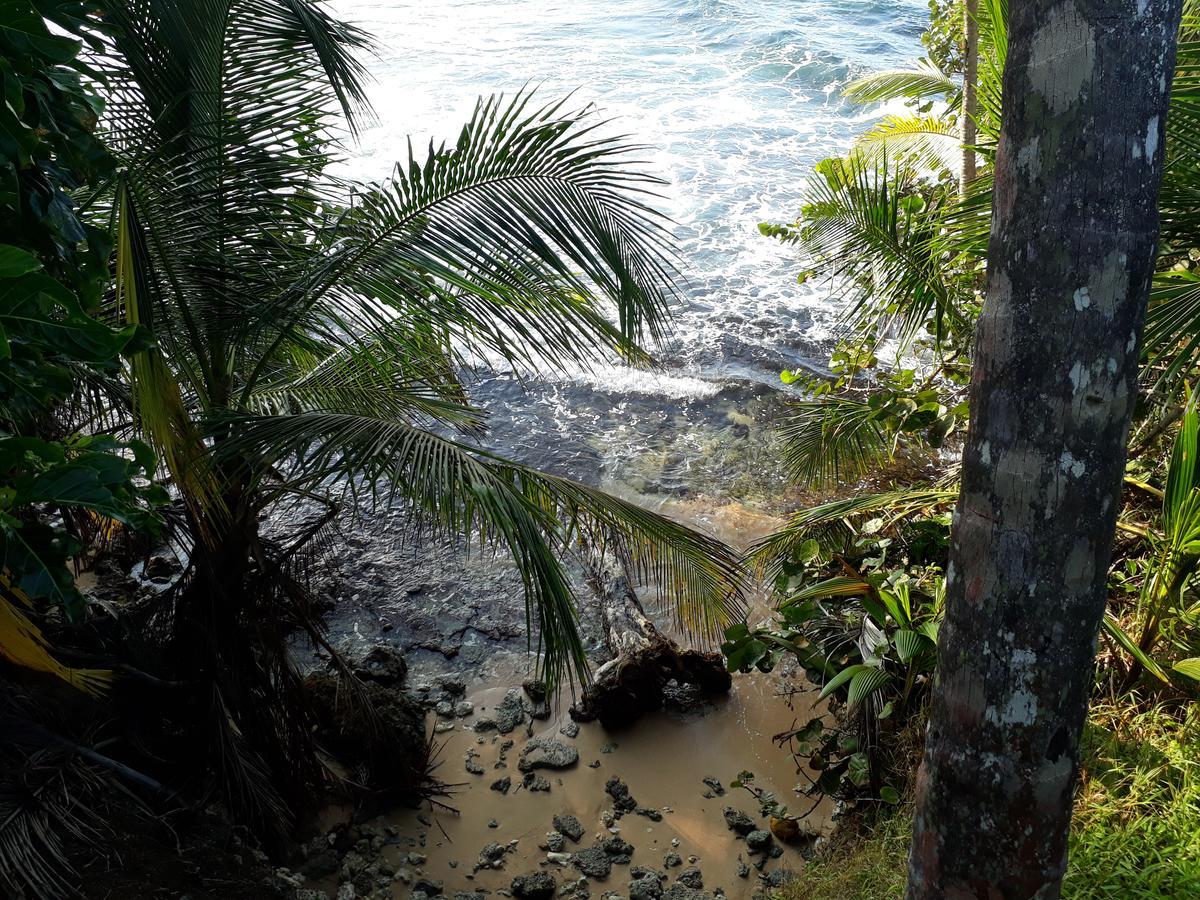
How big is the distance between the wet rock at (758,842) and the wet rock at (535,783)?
3.10ft

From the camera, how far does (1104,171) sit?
2041 mm

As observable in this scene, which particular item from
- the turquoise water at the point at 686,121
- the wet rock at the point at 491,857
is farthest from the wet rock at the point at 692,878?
the turquoise water at the point at 686,121

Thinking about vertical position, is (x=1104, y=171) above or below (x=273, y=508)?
above

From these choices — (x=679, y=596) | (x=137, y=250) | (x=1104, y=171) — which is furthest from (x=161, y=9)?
(x=1104, y=171)

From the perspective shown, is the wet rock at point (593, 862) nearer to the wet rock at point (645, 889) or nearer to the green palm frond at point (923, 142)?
the wet rock at point (645, 889)

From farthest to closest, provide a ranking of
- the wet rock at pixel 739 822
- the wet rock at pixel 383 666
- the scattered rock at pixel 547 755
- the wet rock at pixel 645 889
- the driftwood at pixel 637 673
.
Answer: the wet rock at pixel 383 666
the driftwood at pixel 637 673
the scattered rock at pixel 547 755
the wet rock at pixel 739 822
the wet rock at pixel 645 889

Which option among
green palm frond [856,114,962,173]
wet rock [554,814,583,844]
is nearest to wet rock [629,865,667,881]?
wet rock [554,814,583,844]

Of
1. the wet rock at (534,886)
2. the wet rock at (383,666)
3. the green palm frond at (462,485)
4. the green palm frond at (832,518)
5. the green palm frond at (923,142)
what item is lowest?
the wet rock at (534,886)

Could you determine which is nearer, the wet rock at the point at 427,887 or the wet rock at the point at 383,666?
the wet rock at the point at 427,887

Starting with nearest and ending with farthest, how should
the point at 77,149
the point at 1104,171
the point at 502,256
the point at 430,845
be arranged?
the point at 1104,171 → the point at 77,149 → the point at 502,256 → the point at 430,845

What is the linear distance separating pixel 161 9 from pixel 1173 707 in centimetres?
462

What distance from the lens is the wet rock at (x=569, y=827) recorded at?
174 inches

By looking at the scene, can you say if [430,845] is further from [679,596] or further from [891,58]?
[891,58]

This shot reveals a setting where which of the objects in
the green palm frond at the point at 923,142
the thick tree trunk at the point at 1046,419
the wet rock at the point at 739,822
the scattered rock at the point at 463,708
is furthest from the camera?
the green palm frond at the point at 923,142
